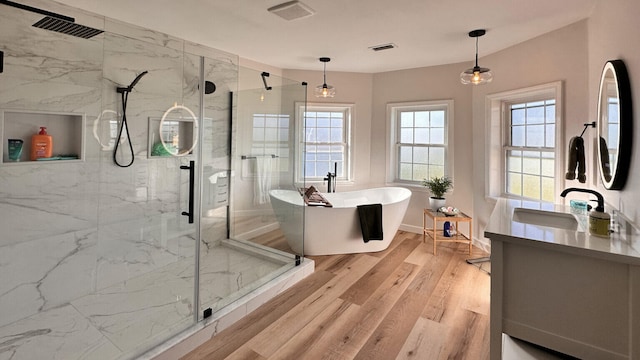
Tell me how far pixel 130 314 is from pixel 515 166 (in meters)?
4.28

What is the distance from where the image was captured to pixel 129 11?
2732 millimetres

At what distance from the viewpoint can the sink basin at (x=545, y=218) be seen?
2.09m

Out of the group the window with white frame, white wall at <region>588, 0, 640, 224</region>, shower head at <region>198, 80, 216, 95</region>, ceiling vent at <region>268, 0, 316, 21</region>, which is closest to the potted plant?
the window with white frame

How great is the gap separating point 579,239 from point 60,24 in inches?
132

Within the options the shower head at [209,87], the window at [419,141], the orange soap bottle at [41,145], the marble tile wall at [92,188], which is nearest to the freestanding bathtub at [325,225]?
the marble tile wall at [92,188]

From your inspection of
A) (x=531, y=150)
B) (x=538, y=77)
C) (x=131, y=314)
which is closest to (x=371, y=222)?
(x=531, y=150)

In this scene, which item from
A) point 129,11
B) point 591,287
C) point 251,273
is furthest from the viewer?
point 251,273

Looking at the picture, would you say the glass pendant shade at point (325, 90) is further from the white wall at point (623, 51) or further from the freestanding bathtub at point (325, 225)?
the white wall at point (623, 51)

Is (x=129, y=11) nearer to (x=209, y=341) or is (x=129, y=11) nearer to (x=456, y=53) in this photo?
(x=209, y=341)

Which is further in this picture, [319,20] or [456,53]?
[456,53]

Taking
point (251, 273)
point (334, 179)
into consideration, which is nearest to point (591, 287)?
point (251, 273)

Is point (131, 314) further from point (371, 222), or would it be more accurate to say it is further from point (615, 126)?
point (615, 126)

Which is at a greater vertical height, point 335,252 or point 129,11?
point 129,11

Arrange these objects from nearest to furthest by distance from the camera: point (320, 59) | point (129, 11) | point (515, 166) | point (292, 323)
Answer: point (292, 323)
point (129, 11)
point (515, 166)
point (320, 59)
